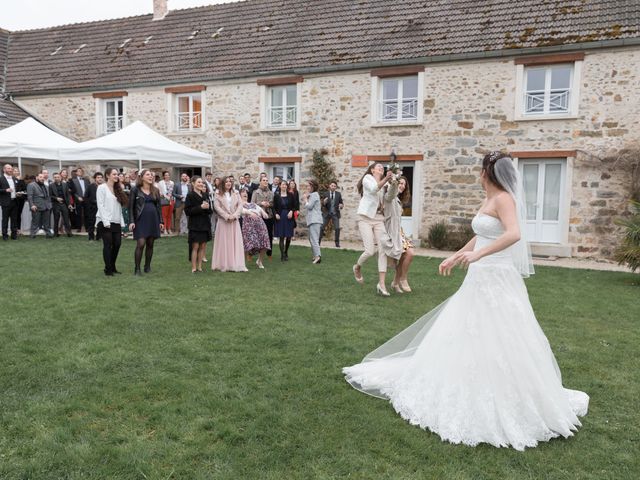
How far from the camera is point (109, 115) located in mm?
19109

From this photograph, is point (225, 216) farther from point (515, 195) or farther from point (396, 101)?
point (396, 101)

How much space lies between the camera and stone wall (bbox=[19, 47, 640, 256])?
13.0 m

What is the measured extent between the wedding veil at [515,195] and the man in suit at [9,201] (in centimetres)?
1301

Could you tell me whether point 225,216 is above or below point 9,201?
below

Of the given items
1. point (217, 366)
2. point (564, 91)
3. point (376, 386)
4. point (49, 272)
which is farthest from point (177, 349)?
point (564, 91)

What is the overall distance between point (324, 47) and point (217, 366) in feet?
44.8

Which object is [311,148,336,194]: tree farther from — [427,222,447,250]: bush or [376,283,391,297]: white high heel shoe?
[376,283,391,297]: white high heel shoe

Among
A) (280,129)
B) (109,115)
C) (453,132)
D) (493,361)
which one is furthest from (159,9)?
(493,361)

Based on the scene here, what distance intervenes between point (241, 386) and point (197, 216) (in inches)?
227

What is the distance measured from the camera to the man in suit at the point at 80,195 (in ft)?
48.1

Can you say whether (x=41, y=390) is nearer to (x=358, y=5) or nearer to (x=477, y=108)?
(x=477, y=108)

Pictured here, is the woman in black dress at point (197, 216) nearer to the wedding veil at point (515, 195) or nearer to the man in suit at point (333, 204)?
the man in suit at point (333, 204)

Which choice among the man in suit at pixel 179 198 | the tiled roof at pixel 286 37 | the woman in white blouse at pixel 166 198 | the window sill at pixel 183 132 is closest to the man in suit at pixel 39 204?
the woman in white blouse at pixel 166 198

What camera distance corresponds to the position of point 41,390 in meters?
3.96
